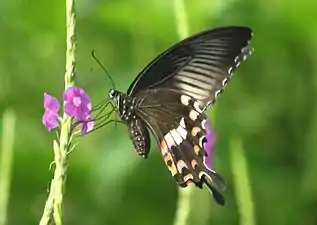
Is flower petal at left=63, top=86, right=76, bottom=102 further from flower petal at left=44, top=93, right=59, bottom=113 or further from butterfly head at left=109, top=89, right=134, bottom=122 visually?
butterfly head at left=109, top=89, right=134, bottom=122

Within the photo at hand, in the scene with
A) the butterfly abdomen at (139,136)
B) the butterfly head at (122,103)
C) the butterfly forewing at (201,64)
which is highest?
the butterfly forewing at (201,64)

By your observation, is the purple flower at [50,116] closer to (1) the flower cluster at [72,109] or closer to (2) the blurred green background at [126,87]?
(1) the flower cluster at [72,109]

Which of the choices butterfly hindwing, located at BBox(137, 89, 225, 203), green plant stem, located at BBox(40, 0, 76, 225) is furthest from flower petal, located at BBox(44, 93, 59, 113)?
butterfly hindwing, located at BBox(137, 89, 225, 203)

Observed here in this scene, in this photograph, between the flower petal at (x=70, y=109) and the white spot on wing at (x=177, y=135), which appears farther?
the white spot on wing at (x=177, y=135)

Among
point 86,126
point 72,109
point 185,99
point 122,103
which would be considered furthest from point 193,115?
point 72,109

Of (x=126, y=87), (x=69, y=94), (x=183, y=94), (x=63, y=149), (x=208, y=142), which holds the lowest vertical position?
(x=63, y=149)

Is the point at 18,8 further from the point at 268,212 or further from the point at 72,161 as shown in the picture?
the point at 268,212

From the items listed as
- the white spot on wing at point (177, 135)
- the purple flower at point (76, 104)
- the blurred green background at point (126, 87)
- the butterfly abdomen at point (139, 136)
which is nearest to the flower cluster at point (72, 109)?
the purple flower at point (76, 104)

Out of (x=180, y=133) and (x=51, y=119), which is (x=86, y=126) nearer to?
(x=51, y=119)
